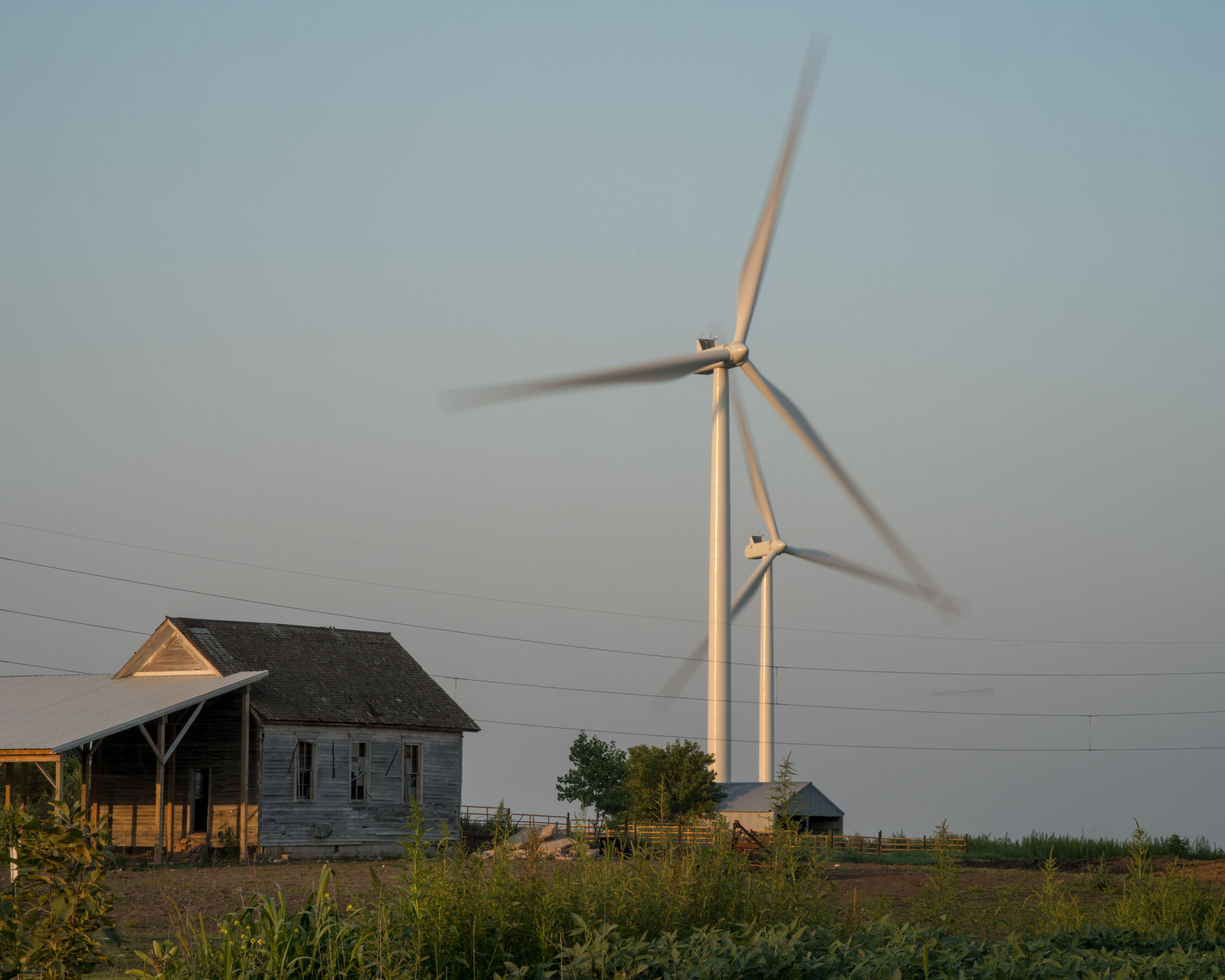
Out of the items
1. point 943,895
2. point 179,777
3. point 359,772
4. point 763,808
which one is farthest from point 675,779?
point 943,895

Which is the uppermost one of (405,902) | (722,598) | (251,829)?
(722,598)

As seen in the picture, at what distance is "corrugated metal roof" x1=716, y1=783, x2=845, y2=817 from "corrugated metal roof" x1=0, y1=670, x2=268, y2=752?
73.6ft

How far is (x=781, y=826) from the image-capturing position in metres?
Answer: 10.7

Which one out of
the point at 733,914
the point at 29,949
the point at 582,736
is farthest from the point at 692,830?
the point at 582,736

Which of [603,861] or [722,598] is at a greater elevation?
[722,598]

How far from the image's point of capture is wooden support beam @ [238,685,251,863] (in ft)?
112

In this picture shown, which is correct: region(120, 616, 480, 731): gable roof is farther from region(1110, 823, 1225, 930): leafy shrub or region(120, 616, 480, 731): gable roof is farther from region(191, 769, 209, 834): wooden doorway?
region(1110, 823, 1225, 930): leafy shrub

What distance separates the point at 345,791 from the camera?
36969 mm

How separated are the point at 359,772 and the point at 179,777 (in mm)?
5097

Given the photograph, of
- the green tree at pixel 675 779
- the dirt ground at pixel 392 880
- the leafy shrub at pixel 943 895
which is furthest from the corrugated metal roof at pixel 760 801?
the leafy shrub at pixel 943 895

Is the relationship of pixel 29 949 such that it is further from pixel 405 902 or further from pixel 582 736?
pixel 582 736

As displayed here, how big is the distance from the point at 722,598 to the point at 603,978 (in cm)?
3120

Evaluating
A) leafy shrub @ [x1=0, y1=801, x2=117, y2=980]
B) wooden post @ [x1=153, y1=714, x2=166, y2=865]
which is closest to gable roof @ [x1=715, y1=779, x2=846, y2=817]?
wooden post @ [x1=153, y1=714, x2=166, y2=865]

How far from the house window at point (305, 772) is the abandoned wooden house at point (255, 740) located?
33 mm
